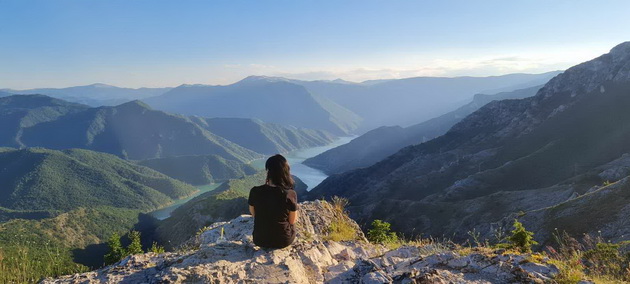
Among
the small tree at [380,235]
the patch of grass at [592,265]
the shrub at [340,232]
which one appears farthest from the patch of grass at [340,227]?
the patch of grass at [592,265]

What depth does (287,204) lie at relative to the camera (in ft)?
24.4

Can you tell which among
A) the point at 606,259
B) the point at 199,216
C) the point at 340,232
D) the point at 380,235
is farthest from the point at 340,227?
the point at 199,216

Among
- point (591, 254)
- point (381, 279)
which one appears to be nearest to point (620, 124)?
point (591, 254)

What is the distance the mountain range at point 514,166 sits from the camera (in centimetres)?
5372

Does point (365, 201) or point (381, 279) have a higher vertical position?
point (381, 279)

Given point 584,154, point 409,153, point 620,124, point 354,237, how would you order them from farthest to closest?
point 409,153 → point 620,124 → point 584,154 → point 354,237

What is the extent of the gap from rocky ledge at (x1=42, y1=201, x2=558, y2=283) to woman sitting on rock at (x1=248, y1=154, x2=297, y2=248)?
257mm

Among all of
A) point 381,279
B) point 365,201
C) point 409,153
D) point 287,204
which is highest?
point 287,204

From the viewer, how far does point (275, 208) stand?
Result: 24.2 feet

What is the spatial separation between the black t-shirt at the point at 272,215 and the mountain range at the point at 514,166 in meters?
30.0

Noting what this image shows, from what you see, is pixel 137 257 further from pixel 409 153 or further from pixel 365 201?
pixel 409 153

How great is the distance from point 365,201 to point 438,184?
78.1ft

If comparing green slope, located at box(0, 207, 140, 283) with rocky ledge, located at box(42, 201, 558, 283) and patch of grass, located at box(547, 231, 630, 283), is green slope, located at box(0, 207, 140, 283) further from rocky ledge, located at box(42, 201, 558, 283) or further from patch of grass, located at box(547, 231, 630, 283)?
patch of grass, located at box(547, 231, 630, 283)

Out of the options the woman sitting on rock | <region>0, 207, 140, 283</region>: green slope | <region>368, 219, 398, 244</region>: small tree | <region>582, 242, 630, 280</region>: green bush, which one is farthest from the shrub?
<region>0, 207, 140, 283</region>: green slope
